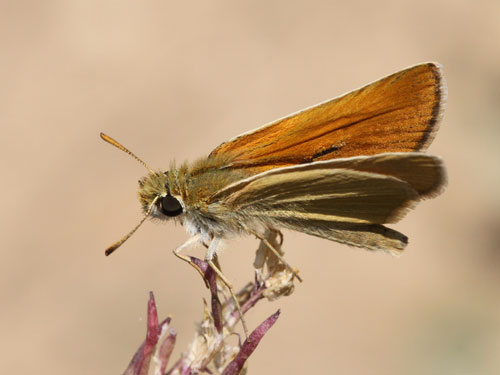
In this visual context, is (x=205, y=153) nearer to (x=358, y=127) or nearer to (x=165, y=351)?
(x=358, y=127)

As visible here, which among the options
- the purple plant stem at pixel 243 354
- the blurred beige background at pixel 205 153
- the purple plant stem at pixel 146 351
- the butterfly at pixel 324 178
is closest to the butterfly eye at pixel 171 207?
the butterfly at pixel 324 178

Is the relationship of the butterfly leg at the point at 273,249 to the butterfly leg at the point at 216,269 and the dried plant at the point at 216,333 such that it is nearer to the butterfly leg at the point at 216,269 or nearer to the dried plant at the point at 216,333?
the dried plant at the point at 216,333

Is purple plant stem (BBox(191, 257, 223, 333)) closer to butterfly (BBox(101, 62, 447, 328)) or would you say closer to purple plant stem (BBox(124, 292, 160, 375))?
butterfly (BBox(101, 62, 447, 328))

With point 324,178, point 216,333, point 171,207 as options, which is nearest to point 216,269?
point 216,333

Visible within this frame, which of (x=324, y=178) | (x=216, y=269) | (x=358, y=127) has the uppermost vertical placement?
(x=358, y=127)

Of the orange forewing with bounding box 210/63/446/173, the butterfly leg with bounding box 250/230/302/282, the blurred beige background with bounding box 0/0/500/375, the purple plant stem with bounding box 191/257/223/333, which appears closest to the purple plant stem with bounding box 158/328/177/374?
the purple plant stem with bounding box 191/257/223/333

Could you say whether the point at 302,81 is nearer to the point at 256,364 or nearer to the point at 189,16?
the point at 189,16
